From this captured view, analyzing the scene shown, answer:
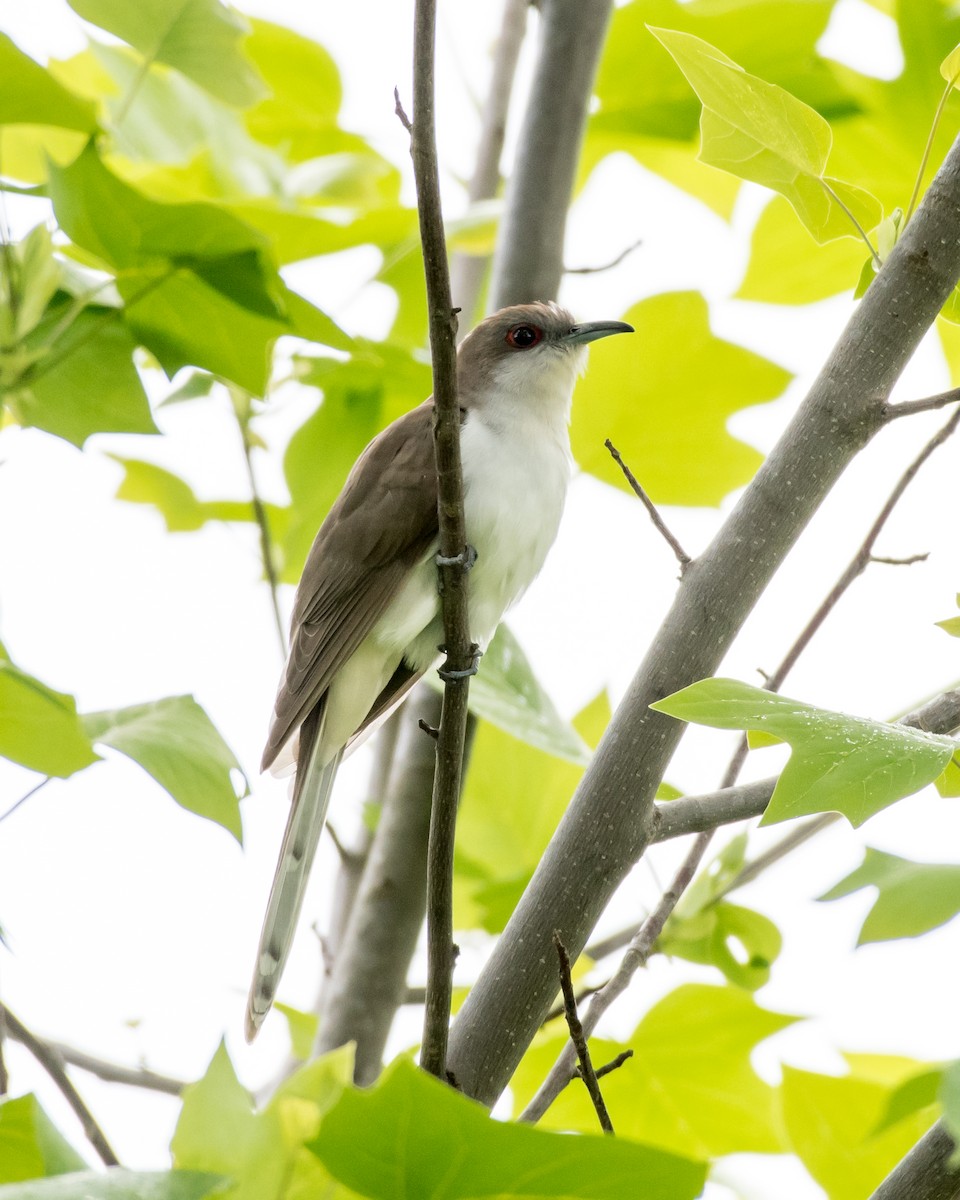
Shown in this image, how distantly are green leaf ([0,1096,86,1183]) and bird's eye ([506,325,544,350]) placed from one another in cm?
231

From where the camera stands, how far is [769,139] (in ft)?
6.22

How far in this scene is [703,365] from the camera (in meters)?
2.76

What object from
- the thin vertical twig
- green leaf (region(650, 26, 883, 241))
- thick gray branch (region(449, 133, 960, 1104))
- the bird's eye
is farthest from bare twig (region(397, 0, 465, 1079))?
the bird's eye

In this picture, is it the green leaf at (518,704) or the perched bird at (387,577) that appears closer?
the green leaf at (518,704)

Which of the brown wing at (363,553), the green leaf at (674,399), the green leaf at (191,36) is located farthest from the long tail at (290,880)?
the green leaf at (191,36)

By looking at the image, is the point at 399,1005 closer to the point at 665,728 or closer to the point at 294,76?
the point at 665,728

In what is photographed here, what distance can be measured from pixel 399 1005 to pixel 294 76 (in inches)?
87.2

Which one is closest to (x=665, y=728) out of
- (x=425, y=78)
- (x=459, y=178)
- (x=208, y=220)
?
(x=425, y=78)

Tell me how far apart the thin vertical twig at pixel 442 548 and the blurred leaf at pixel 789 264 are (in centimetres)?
122

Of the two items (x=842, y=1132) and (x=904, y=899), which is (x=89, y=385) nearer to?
(x=904, y=899)

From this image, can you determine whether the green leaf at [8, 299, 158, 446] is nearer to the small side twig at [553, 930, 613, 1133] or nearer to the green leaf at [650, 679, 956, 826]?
the small side twig at [553, 930, 613, 1133]

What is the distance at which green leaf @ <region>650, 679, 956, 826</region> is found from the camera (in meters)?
1.25

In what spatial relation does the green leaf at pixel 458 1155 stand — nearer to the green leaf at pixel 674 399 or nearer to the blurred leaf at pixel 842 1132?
the blurred leaf at pixel 842 1132

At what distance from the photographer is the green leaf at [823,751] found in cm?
125
